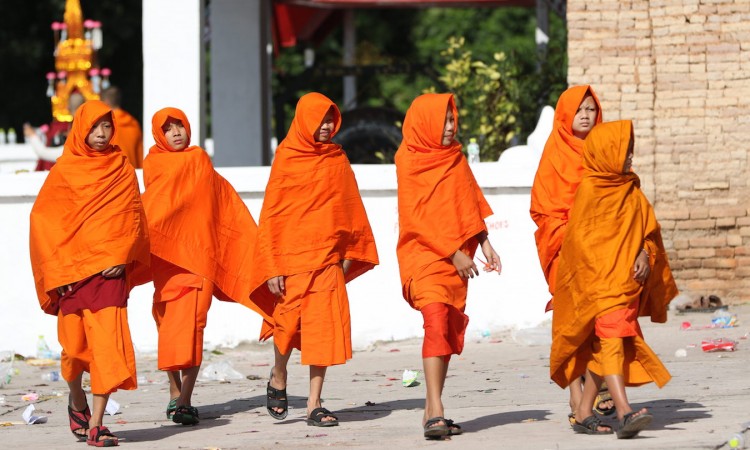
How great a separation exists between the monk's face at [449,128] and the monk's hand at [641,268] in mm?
1092

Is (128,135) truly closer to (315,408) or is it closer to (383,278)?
(383,278)

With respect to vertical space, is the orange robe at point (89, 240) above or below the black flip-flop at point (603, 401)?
above

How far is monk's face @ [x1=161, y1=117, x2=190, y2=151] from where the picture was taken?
788 cm

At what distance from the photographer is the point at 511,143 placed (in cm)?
1324

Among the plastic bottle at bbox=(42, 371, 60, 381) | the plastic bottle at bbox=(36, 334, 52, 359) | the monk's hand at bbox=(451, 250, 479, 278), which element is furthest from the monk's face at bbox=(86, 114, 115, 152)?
the plastic bottle at bbox=(36, 334, 52, 359)

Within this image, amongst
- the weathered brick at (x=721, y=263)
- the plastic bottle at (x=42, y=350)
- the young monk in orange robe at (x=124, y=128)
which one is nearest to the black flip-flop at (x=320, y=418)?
the plastic bottle at (x=42, y=350)

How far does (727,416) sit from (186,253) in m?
2.93

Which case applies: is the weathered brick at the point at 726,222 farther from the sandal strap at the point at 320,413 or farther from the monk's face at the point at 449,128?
the sandal strap at the point at 320,413

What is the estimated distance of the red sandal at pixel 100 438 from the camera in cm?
689

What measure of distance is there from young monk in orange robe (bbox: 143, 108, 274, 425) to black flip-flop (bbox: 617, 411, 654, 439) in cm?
236

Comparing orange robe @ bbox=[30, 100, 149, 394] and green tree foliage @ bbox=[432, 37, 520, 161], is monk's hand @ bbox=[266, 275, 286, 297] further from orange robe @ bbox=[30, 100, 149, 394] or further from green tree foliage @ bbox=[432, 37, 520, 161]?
green tree foliage @ bbox=[432, 37, 520, 161]

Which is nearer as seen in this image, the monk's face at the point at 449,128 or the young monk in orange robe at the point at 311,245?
the monk's face at the point at 449,128

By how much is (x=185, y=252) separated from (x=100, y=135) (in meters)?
0.92

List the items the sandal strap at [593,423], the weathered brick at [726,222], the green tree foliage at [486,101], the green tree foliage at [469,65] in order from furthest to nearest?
1. the green tree foliage at [469,65]
2. the green tree foliage at [486,101]
3. the weathered brick at [726,222]
4. the sandal strap at [593,423]
